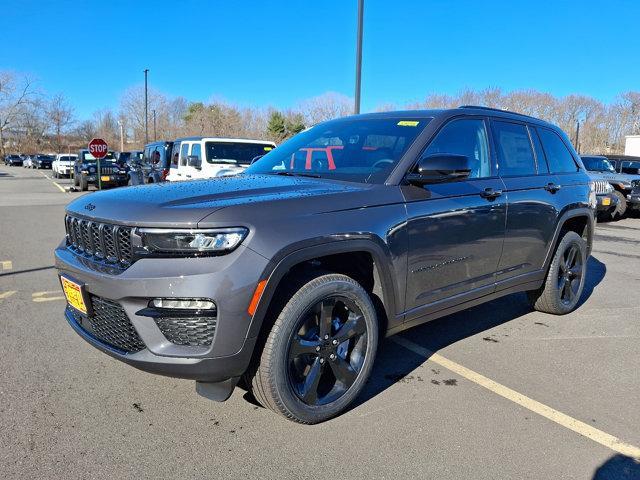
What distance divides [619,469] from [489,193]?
2000mm

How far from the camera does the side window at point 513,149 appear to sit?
419cm

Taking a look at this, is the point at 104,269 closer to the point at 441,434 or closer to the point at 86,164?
the point at 441,434

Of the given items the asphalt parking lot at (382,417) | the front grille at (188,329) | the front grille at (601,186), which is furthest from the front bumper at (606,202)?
the front grille at (188,329)

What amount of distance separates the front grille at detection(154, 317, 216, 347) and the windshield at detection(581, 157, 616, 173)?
643 inches

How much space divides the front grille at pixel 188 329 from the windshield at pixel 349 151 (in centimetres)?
143

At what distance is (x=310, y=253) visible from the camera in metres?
2.73

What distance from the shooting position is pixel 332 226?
9.32 feet

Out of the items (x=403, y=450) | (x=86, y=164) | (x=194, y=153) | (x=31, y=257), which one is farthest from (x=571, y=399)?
(x=86, y=164)

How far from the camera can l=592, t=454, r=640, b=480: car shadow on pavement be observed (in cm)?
254

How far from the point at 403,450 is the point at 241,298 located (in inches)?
48.0

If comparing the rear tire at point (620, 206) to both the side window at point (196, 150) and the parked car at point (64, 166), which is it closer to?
the side window at point (196, 150)

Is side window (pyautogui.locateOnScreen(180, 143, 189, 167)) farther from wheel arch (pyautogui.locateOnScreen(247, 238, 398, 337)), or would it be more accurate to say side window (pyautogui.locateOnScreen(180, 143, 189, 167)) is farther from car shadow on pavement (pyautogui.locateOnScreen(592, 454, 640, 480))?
car shadow on pavement (pyautogui.locateOnScreen(592, 454, 640, 480))

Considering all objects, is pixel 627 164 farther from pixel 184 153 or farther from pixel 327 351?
pixel 327 351

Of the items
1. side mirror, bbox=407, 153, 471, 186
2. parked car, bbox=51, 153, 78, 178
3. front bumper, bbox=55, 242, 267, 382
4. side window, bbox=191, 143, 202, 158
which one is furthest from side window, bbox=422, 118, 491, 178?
parked car, bbox=51, 153, 78, 178
